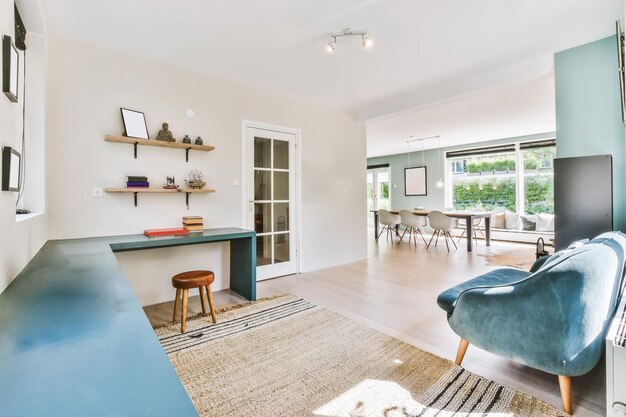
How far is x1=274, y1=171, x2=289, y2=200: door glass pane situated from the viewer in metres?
4.24

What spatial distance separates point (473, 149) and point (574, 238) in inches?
235

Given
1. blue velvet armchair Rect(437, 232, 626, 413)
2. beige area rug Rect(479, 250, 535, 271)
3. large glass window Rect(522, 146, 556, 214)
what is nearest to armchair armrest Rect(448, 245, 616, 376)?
blue velvet armchair Rect(437, 232, 626, 413)

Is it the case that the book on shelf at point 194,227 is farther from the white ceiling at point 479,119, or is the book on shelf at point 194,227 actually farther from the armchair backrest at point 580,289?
the white ceiling at point 479,119

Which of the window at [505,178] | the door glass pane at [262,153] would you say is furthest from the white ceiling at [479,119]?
the door glass pane at [262,153]

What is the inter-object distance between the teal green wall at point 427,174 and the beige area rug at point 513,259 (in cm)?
319

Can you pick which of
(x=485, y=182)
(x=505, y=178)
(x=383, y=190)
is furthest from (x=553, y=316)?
(x=383, y=190)

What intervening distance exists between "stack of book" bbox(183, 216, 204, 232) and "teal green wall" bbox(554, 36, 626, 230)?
11.9 ft

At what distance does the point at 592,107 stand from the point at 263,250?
3702 mm

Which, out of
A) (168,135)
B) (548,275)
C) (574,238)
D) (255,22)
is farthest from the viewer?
(168,135)

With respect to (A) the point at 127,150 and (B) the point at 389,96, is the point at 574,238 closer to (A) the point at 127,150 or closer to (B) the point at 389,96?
(B) the point at 389,96

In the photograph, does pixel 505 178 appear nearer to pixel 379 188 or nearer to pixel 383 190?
pixel 383 190

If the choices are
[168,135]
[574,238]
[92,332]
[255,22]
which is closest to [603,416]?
[574,238]

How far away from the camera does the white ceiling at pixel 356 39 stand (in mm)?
2352

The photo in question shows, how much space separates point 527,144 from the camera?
7.44 metres
